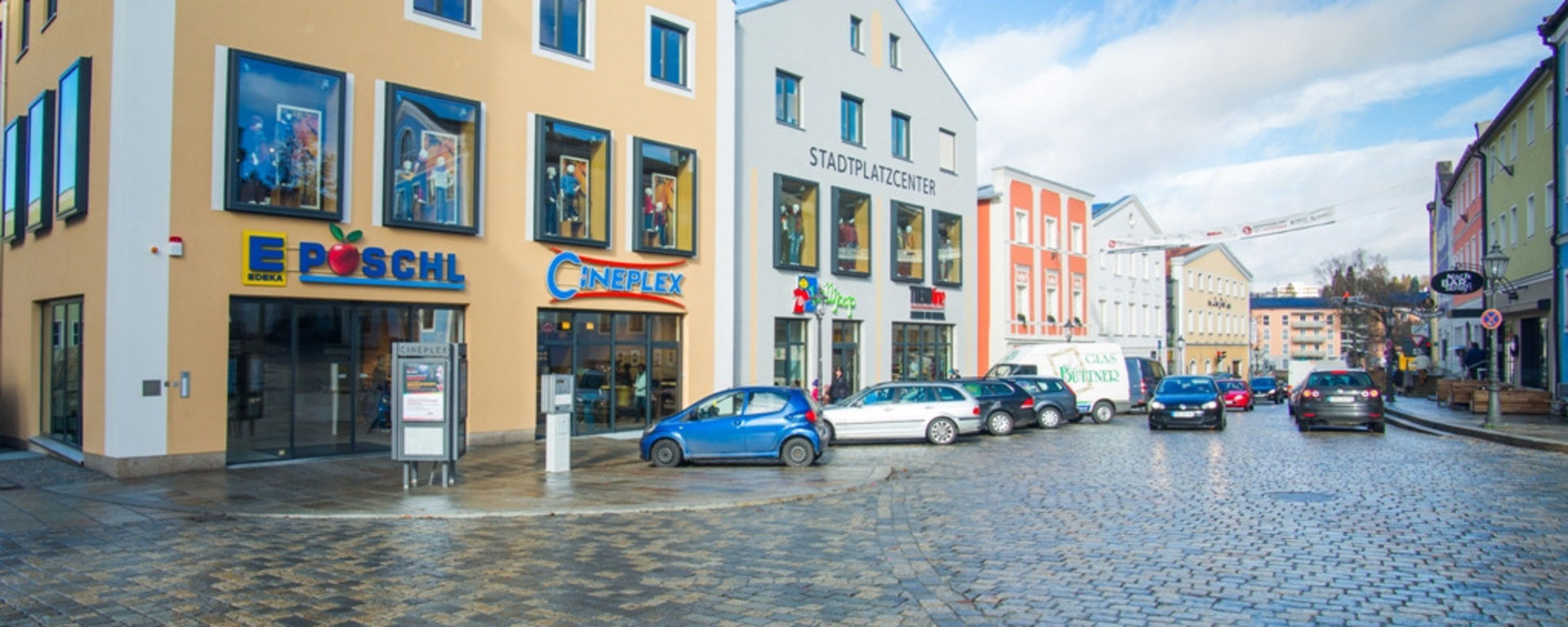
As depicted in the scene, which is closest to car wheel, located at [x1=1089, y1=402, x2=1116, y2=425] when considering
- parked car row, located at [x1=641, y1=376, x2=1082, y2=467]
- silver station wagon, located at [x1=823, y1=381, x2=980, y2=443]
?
parked car row, located at [x1=641, y1=376, x2=1082, y2=467]

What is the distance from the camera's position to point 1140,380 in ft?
112

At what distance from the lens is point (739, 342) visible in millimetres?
26719

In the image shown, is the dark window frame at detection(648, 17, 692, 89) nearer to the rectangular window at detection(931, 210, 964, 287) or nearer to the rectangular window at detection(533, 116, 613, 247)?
the rectangular window at detection(533, 116, 613, 247)

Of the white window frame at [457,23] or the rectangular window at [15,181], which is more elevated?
the white window frame at [457,23]

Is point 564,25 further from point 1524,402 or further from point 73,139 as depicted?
point 1524,402

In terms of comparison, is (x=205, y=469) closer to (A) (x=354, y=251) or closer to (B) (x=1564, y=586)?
(A) (x=354, y=251)

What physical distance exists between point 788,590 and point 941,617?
1.35 m

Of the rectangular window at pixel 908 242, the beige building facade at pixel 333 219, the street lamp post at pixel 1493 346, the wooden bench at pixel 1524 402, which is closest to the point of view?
the beige building facade at pixel 333 219

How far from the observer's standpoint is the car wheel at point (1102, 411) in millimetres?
30312

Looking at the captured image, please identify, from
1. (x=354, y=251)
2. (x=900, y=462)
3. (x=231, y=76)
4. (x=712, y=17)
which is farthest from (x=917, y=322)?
(x=231, y=76)

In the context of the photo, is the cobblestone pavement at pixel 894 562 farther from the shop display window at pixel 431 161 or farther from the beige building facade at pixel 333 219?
the shop display window at pixel 431 161

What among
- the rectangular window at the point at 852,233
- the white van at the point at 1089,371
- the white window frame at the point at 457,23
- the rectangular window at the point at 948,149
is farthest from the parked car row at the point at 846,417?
the rectangular window at the point at 948,149

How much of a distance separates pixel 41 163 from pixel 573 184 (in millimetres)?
9453

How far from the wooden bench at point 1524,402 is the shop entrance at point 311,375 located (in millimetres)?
27148
